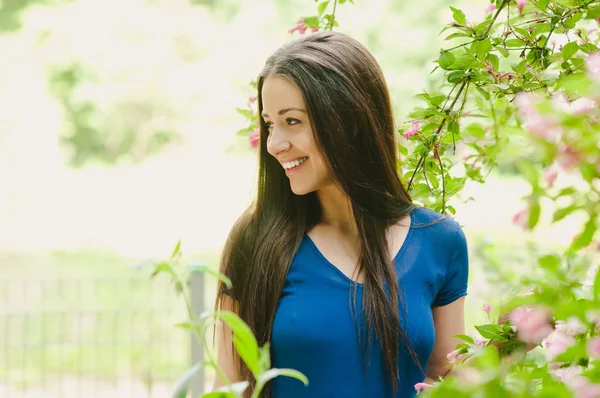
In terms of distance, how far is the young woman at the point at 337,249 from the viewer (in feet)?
4.24

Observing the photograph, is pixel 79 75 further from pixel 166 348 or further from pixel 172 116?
pixel 166 348

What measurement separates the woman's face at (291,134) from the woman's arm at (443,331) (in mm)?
320

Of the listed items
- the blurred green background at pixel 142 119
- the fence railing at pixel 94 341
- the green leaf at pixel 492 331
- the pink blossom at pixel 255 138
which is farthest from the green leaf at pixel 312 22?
the blurred green background at pixel 142 119

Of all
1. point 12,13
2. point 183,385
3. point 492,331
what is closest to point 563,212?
point 183,385

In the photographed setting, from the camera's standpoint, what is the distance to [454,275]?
1.42 m

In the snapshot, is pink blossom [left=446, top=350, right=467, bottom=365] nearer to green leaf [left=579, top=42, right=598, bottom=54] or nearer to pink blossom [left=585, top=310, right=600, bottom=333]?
pink blossom [left=585, top=310, right=600, bottom=333]

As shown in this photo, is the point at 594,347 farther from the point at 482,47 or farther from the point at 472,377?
the point at 482,47

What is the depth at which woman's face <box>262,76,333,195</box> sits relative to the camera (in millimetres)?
1275

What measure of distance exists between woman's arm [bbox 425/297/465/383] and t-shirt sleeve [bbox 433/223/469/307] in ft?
0.04

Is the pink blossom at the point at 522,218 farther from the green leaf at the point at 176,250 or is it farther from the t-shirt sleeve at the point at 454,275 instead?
the t-shirt sleeve at the point at 454,275

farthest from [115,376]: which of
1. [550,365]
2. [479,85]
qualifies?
[550,365]

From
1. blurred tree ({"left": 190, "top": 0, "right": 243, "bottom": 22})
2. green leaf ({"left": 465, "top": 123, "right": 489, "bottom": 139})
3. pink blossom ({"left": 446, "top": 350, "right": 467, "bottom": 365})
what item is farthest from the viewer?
blurred tree ({"left": 190, "top": 0, "right": 243, "bottom": 22})

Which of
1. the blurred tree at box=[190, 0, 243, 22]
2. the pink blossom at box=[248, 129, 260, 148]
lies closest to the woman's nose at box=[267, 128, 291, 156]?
the pink blossom at box=[248, 129, 260, 148]

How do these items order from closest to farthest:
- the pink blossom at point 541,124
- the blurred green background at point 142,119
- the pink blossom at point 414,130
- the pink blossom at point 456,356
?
the pink blossom at point 541,124, the pink blossom at point 456,356, the pink blossom at point 414,130, the blurred green background at point 142,119
